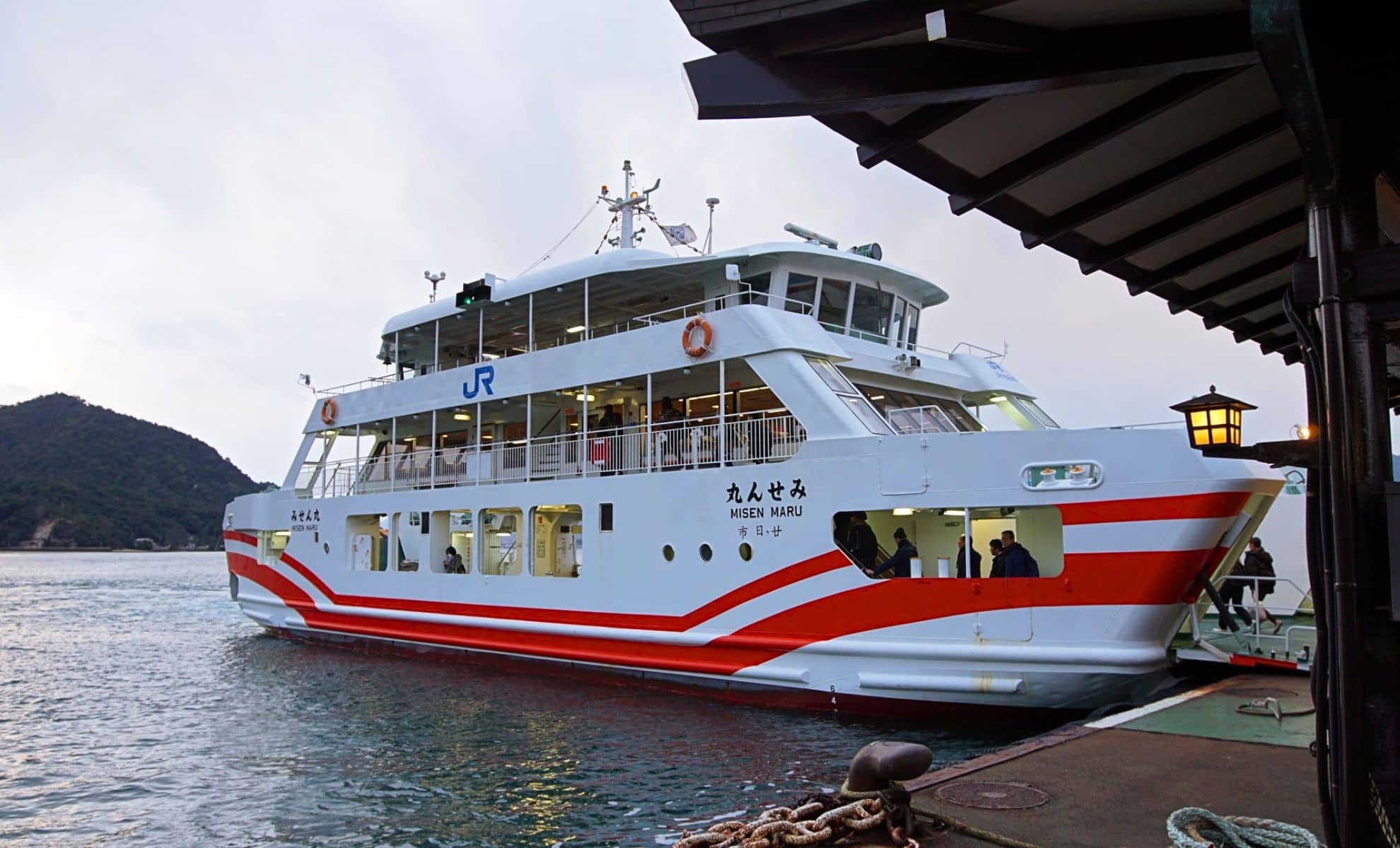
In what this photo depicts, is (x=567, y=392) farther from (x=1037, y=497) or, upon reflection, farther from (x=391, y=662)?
(x=1037, y=497)

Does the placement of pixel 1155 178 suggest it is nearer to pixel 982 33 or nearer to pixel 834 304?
pixel 982 33

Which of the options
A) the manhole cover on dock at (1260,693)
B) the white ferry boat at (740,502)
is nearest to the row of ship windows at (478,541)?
the white ferry boat at (740,502)

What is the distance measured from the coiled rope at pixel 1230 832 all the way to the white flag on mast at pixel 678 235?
14020 millimetres

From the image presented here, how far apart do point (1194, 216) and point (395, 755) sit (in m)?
8.94

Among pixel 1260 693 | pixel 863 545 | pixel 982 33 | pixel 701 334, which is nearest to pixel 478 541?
pixel 701 334

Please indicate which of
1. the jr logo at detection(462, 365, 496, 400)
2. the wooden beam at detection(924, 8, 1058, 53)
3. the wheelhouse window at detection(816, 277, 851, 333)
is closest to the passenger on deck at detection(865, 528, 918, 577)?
the wheelhouse window at detection(816, 277, 851, 333)

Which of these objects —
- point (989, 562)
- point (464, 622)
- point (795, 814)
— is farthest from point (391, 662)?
point (795, 814)

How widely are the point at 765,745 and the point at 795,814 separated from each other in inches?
209

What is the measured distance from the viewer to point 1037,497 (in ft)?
32.0

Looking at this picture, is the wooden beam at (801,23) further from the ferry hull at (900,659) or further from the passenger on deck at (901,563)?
the passenger on deck at (901,563)

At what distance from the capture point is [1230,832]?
4.44 metres

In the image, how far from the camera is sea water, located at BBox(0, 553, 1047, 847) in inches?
313

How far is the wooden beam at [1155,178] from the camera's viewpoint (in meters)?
4.57

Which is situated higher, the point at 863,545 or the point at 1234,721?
the point at 863,545
